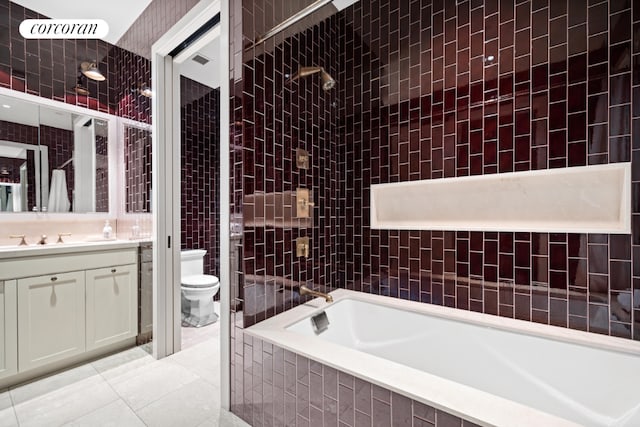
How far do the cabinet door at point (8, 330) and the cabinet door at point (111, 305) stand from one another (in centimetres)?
36

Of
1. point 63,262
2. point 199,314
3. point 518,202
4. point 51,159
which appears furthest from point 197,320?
point 518,202

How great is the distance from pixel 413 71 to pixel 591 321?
175cm

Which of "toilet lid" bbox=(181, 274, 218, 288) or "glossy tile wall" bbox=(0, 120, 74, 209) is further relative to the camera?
"toilet lid" bbox=(181, 274, 218, 288)

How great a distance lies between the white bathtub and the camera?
942 millimetres

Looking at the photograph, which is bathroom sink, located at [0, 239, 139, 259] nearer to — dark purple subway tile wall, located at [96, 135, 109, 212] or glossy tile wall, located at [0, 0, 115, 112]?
dark purple subway tile wall, located at [96, 135, 109, 212]

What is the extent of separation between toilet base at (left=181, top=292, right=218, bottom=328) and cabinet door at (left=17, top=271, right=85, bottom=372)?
883 millimetres

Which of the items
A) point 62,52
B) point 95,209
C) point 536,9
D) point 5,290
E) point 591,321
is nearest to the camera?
point 591,321

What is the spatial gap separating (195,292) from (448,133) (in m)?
2.50

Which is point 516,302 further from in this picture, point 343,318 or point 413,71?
point 413,71

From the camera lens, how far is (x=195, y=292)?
A: 268cm

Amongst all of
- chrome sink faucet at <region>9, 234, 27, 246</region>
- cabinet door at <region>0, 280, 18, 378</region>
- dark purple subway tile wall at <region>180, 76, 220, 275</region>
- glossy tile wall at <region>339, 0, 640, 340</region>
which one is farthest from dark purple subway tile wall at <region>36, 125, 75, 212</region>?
glossy tile wall at <region>339, 0, 640, 340</region>

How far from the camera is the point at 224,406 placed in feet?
5.13

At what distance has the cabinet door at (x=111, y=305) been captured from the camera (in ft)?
6.70

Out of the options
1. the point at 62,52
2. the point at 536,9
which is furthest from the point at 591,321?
the point at 62,52
